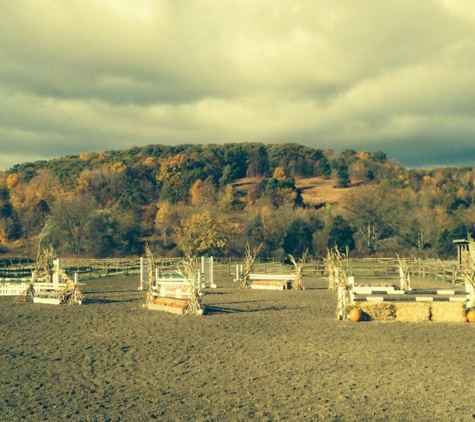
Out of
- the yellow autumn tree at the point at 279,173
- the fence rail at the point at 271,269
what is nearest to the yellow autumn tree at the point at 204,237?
the fence rail at the point at 271,269

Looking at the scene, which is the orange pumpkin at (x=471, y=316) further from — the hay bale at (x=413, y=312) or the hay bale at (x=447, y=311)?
the hay bale at (x=413, y=312)

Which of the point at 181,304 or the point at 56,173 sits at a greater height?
the point at 56,173

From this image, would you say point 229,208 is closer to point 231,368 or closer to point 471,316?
point 471,316

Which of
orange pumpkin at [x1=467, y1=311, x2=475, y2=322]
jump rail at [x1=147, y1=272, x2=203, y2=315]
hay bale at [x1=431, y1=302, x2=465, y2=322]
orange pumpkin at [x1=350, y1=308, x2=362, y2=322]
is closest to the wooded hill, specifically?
jump rail at [x1=147, y1=272, x2=203, y2=315]

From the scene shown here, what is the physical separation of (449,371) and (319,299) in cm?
1138

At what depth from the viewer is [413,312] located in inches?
547

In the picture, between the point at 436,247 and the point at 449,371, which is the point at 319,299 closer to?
the point at 449,371

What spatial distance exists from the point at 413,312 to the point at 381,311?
851 mm

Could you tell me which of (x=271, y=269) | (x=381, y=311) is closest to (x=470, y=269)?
(x=381, y=311)

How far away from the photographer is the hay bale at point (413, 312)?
13859mm

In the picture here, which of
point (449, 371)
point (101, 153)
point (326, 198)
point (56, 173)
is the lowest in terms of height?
point (449, 371)

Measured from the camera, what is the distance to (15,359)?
30.9ft

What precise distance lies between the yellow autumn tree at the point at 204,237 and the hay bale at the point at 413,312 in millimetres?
38272

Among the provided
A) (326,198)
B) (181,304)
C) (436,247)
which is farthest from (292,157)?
(181,304)
